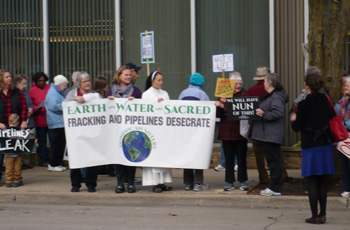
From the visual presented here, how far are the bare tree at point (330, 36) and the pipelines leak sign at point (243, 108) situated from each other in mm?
1422

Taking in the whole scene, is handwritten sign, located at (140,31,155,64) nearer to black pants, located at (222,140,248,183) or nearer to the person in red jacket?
black pants, located at (222,140,248,183)

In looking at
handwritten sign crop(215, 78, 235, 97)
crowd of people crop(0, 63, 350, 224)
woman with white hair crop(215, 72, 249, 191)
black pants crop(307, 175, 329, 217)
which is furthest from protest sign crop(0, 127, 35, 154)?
black pants crop(307, 175, 329, 217)

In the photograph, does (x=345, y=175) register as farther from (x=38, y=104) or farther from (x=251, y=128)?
(x=38, y=104)

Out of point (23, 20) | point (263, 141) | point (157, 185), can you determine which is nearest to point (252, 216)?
point (263, 141)

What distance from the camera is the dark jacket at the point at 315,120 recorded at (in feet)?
28.1

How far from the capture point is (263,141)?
10234 mm

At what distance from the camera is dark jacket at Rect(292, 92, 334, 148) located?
8562 millimetres

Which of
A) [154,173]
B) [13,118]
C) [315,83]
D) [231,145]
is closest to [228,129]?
[231,145]

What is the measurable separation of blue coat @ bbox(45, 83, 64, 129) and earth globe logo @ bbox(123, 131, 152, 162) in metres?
2.89

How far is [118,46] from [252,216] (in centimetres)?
656

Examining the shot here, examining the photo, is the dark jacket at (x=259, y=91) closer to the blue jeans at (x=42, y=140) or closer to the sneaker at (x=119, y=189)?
the sneaker at (x=119, y=189)

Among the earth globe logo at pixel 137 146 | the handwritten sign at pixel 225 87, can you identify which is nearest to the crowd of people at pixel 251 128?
the handwritten sign at pixel 225 87

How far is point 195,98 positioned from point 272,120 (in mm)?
1344

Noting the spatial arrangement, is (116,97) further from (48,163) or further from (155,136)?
(48,163)
